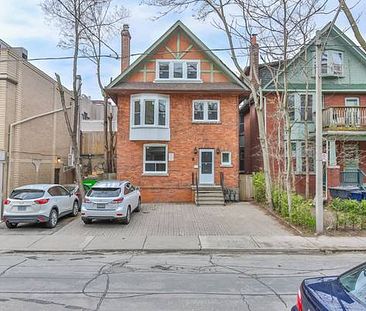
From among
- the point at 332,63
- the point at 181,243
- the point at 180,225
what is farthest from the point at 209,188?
the point at 332,63

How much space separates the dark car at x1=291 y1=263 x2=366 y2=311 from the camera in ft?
10.2

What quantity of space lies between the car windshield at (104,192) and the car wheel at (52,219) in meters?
1.51

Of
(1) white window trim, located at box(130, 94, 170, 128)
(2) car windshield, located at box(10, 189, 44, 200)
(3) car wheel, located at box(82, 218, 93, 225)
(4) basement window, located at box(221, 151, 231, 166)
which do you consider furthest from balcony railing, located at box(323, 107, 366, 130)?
(2) car windshield, located at box(10, 189, 44, 200)

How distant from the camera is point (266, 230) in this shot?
46.3ft

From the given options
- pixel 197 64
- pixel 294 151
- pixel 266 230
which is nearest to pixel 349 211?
pixel 266 230

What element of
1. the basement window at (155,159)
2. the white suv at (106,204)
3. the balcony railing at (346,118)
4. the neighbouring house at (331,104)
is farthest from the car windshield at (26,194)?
the balcony railing at (346,118)

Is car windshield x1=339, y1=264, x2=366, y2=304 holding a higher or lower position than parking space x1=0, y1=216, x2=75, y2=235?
higher

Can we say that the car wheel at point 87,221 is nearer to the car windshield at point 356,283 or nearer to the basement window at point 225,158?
the basement window at point 225,158

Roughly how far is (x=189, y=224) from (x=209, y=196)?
637 centimetres

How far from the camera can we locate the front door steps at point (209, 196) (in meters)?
21.1

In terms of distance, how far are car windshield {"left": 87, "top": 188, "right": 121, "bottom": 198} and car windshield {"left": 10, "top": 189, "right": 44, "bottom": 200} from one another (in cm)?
187

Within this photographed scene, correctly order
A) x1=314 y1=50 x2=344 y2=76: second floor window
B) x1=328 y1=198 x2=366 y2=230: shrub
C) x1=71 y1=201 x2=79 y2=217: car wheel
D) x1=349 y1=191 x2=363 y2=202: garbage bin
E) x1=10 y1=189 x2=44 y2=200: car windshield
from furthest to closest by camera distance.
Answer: x1=314 y1=50 x2=344 y2=76: second floor window < x1=349 y1=191 x2=363 y2=202: garbage bin < x1=71 y1=201 x2=79 y2=217: car wheel < x1=10 y1=189 x2=44 y2=200: car windshield < x1=328 y1=198 x2=366 y2=230: shrub

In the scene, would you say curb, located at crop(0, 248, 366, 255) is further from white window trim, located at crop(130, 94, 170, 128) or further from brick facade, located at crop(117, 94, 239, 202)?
white window trim, located at crop(130, 94, 170, 128)

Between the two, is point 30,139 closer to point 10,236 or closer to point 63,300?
point 10,236
